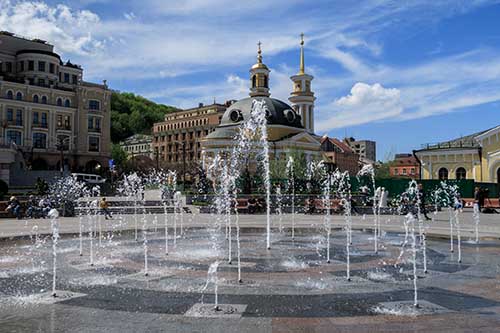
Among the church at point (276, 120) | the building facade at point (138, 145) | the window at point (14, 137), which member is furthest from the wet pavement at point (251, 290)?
the building facade at point (138, 145)

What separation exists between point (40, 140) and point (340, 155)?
83.6 metres

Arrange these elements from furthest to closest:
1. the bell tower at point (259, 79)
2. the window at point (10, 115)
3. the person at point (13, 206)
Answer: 1. the bell tower at point (259, 79)
2. the window at point (10, 115)
3. the person at point (13, 206)

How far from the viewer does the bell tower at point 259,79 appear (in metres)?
86.5

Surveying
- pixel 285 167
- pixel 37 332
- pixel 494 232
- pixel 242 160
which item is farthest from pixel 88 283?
pixel 242 160

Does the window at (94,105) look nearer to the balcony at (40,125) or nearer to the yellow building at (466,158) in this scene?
the balcony at (40,125)

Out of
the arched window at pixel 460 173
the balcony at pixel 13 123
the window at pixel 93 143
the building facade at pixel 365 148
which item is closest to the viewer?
the arched window at pixel 460 173

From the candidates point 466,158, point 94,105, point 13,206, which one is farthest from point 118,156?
point 13,206

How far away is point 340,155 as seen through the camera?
127562 millimetres

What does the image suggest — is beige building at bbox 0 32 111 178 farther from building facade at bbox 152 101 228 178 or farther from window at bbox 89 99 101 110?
building facade at bbox 152 101 228 178

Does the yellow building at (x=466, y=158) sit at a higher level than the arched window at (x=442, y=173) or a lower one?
higher

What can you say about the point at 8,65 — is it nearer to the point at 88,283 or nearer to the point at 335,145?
the point at 88,283

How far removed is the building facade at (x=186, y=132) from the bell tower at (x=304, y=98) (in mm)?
21149

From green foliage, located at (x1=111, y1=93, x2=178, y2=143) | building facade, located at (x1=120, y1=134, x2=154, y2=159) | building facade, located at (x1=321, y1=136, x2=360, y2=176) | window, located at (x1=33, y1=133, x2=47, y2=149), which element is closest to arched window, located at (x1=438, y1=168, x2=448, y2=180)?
window, located at (x1=33, y1=133, x2=47, y2=149)

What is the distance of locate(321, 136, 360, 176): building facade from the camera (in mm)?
124169
